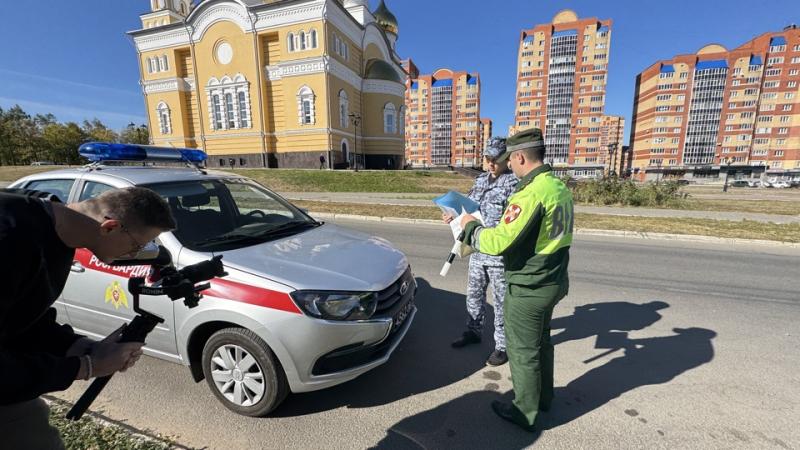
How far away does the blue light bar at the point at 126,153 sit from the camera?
3422mm

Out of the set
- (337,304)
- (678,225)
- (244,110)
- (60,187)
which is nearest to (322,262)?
(337,304)

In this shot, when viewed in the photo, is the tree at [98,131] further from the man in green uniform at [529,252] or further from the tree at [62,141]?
the man in green uniform at [529,252]

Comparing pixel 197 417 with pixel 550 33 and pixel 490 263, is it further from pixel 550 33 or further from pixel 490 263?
pixel 550 33

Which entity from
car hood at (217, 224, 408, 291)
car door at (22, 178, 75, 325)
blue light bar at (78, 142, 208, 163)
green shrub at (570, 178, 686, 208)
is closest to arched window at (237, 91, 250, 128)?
green shrub at (570, 178, 686, 208)

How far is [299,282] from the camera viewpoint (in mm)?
2340

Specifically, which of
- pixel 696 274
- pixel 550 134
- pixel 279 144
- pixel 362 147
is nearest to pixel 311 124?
pixel 279 144

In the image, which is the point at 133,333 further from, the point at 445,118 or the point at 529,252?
the point at 445,118

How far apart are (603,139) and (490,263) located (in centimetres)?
8721

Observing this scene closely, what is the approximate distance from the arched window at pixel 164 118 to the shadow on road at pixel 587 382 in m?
45.3

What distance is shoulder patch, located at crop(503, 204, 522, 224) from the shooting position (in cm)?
219

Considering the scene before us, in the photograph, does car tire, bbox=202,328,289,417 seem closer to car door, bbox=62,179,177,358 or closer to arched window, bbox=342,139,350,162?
car door, bbox=62,179,177,358

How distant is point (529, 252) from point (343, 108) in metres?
36.2

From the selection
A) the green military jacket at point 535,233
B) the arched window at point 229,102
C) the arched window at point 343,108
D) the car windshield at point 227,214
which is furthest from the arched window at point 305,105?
the green military jacket at point 535,233

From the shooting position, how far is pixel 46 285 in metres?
1.26
